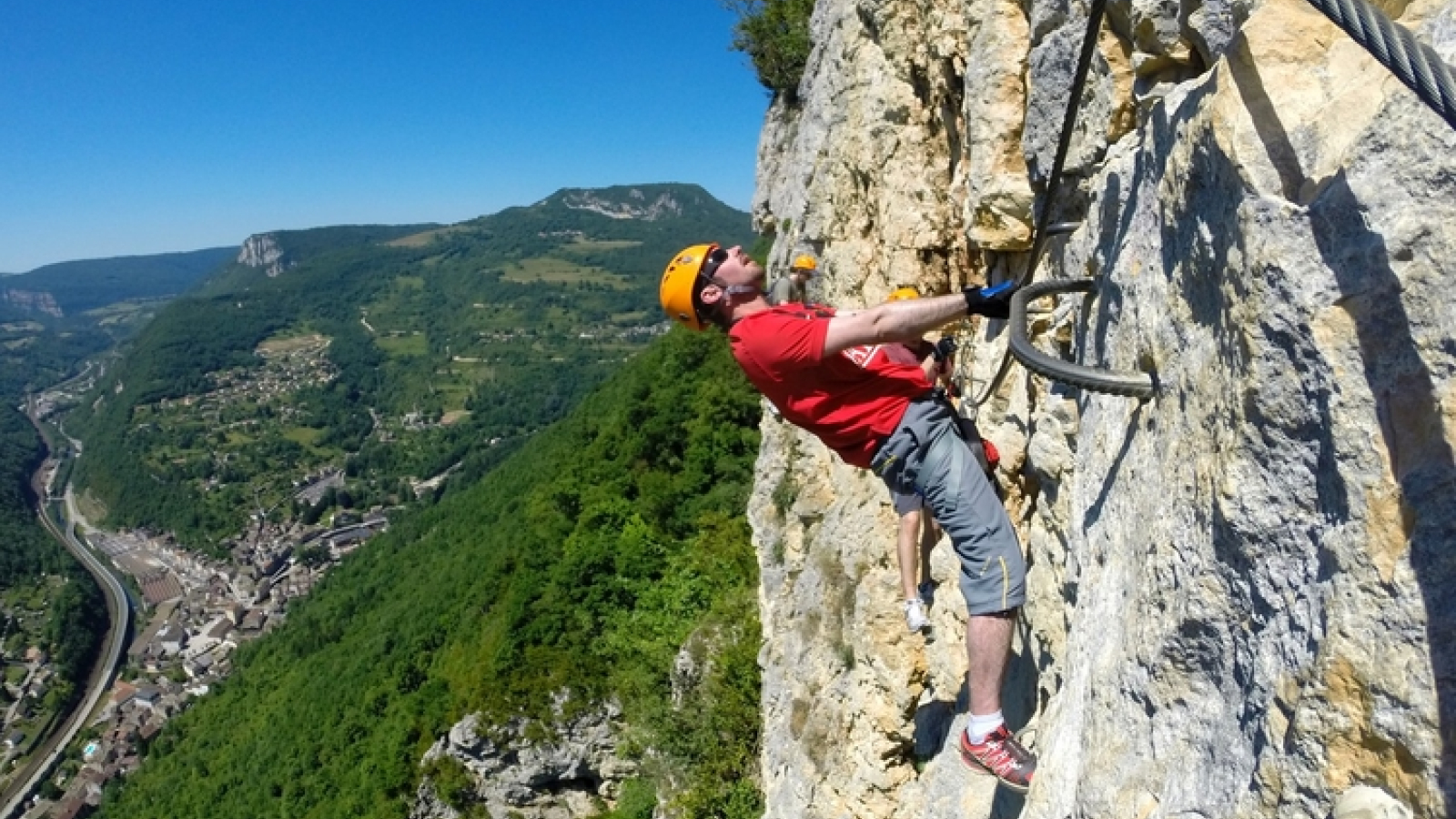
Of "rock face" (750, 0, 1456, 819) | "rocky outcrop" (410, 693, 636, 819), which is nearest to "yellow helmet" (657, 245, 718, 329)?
"rock face" (750, 0, 1456, 819)

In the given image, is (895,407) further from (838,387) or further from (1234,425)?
(1234,425)

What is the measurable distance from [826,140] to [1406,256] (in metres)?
10.6

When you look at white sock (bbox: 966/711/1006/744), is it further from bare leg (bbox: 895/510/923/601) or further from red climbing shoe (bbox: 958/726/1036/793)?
bare leg (bbox: 895/510/923/601)

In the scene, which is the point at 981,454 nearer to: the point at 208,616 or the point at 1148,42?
the point at 1148,42

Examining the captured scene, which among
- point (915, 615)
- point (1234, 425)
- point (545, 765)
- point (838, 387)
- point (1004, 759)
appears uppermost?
point (1234, 425)

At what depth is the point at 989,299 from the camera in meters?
3.72

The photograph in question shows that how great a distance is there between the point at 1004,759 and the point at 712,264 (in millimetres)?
2979

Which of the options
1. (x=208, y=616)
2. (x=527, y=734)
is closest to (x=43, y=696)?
(x=208, y=616)

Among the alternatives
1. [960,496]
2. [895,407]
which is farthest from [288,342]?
[960,496]

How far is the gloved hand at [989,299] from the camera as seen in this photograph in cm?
371

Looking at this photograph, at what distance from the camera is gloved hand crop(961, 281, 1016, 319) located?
3.71 m

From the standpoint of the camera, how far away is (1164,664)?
2.47m

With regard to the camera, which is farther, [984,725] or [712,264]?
[712,264]

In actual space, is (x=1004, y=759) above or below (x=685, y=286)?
below
